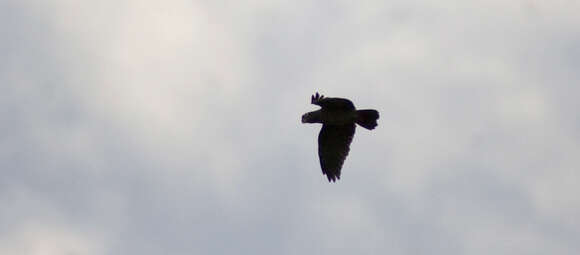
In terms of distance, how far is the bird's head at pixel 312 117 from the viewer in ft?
87.3

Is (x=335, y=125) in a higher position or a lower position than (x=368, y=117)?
higher

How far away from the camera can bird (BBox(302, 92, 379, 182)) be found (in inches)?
1021

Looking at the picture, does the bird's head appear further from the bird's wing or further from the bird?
the bird's wing

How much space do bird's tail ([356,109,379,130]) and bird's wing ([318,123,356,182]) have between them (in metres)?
0.84

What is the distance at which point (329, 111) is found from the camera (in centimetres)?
2622

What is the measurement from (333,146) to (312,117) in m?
1.13

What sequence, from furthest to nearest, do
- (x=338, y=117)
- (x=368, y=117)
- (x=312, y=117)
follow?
(x=312, y=117) → (x=338, y=117) → (x=368, y=117)

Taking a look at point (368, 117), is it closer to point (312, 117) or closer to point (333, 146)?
point (312, 117)

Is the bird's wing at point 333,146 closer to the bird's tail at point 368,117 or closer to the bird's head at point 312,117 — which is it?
the bird's head at point 312,117

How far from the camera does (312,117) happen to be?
26.8m

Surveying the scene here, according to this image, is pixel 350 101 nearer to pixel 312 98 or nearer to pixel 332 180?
pixel 312 98

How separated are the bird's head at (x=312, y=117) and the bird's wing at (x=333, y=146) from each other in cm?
48

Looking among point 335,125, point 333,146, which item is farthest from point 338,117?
point 333,146

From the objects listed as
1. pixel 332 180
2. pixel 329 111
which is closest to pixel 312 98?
pixel 329 111
